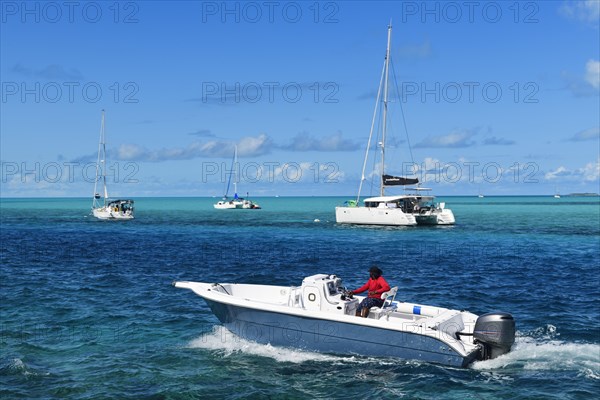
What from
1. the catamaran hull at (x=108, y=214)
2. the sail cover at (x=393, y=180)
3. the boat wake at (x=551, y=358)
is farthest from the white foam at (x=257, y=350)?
the catamaran hull at (x=108, y=214)

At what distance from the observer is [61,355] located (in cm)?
1620

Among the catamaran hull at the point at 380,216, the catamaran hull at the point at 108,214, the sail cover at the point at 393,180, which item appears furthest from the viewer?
the catamaran hull at the point at 108,214

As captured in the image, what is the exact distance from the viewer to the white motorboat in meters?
14.5

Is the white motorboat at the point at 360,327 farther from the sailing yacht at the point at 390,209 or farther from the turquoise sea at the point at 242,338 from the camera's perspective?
the sailing yacht at the point at 390,209

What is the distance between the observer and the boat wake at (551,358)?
14.7m

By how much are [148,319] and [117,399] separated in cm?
748

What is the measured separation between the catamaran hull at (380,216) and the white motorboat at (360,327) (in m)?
49.2

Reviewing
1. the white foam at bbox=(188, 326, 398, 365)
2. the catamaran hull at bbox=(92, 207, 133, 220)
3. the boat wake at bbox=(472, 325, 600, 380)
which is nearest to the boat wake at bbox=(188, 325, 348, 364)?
the white foam at bbox=(188, 326, 398, 365)

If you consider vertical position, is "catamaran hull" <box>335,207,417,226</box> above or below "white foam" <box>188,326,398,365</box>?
above

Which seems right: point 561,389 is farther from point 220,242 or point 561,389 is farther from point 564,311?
point 220,242

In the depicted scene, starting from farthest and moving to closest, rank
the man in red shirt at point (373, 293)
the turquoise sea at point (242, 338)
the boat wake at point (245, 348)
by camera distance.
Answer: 1. the man in red shirt at point (373, 293)
2. the boat wake at point (245, 348)
3. the turquoise sea at point (242, 338)

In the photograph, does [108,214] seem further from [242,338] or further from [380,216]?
[242,338]

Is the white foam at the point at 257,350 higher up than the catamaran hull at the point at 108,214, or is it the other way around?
the catamaran hull at the point at 108,214

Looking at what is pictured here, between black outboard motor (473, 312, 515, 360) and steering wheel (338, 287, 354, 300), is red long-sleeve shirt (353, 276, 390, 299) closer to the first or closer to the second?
steering wheel (338, 287, 354, 300)
